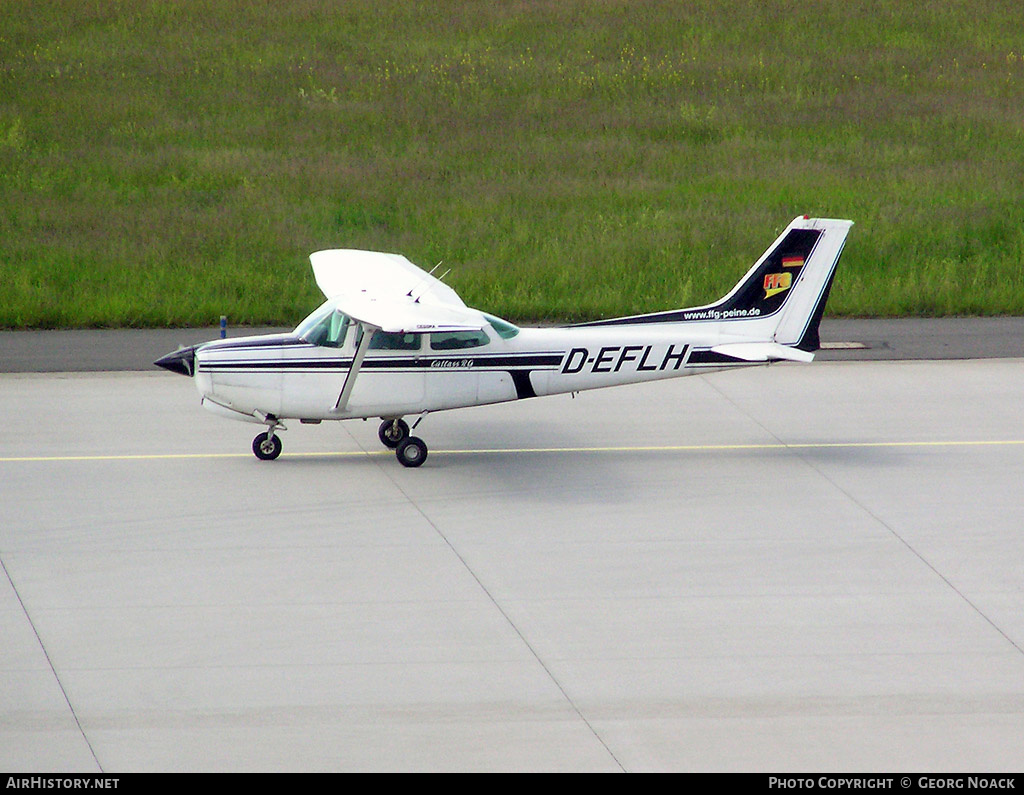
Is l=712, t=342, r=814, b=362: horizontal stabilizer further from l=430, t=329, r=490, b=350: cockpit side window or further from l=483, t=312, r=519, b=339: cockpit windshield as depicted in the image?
l=430, t=329, r=490, b=350: cockpit side window

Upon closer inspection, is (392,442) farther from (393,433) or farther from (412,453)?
(412,453)

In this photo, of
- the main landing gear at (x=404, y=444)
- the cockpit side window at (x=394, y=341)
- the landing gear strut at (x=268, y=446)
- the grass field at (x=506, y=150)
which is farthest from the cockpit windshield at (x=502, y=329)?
the grass field at (x=506, y=150)

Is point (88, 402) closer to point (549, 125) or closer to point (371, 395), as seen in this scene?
point (371, 395)

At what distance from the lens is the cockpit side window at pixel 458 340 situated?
15.5m

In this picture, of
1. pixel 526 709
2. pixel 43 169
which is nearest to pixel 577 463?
pixel 526 709

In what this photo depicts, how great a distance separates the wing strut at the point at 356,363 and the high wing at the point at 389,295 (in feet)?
1.04

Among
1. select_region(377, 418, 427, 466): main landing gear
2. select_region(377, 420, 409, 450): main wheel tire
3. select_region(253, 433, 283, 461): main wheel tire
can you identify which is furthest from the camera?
select_region(377, 420, 409, 450): main wheel tire

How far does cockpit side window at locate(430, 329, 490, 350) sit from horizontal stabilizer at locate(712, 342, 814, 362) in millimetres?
2774

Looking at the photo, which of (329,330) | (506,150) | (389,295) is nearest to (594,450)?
(389,295)

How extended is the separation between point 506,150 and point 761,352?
20.2 meters

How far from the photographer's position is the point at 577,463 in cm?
1627

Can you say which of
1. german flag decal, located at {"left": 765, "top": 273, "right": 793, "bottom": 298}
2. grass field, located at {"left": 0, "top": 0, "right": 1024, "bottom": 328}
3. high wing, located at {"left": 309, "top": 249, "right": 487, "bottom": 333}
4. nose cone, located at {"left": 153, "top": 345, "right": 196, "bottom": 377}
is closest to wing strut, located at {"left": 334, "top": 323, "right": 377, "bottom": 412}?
high wing, located at {"left": 309, "top": 249, "right": 487, "bottom": 333}

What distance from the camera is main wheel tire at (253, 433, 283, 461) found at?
16.0 m

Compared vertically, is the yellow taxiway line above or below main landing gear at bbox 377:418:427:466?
below
